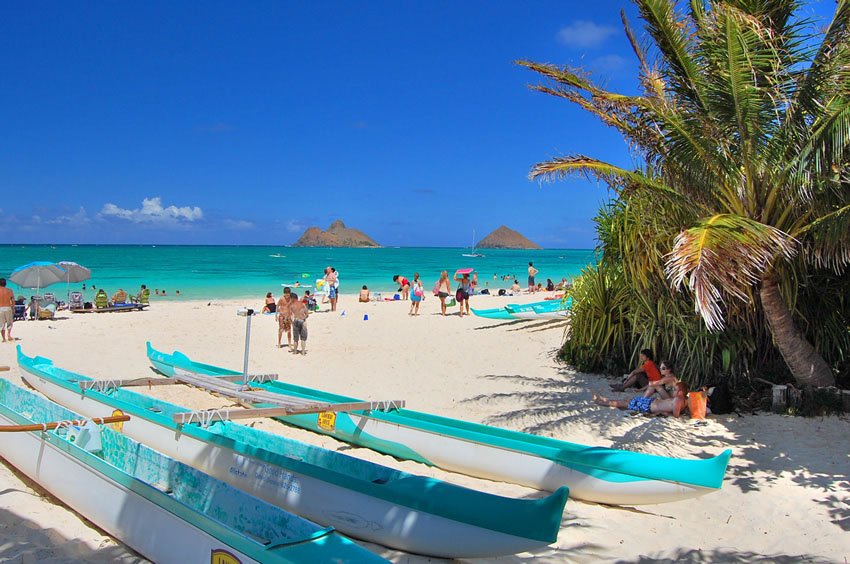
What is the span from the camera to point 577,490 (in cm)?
485

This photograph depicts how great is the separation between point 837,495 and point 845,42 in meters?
4.30

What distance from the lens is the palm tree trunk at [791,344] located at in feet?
22.3

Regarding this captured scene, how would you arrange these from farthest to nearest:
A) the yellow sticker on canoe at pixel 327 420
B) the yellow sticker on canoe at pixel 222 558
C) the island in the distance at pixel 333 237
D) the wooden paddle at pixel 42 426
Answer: the island in the distance at pixel 333 237
the yellow sticker on canoe at pixel 327 420
the wooden paddle at pixel 42 426
the yellow sticker on canoe at pixel 222 558

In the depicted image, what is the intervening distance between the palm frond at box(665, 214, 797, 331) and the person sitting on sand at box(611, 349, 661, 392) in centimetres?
207

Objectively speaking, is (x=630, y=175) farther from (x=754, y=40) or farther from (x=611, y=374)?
(x=611, y=374)

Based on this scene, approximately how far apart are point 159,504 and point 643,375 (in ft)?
21.2

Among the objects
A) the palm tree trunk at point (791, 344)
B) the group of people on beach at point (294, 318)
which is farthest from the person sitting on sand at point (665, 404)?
the group of people on beach at point (294, 318)

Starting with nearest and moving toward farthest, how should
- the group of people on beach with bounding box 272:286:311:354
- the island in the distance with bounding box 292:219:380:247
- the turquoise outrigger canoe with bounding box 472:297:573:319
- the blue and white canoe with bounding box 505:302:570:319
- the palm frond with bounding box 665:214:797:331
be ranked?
1. the palm frond with bounding box 665:214:797:331
2. the group of people on beach with bounding box 272:286:311:354
3. the blue and white canoe with bounding box 505:302:570:319
4. the turquoise outrigger canoe with bounding box 472:297:573:319
5. the island in the distance with bounding box 292:219:380:247

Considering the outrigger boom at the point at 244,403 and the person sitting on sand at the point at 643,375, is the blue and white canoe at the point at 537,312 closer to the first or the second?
the person sitting on sand at the point at 643,375

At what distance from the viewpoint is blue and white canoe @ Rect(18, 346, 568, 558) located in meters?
3.62

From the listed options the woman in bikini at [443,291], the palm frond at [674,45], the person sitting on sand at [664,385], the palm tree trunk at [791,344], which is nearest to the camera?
the palm frond at [674,45]

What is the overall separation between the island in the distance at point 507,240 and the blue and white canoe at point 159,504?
182580 millimetres

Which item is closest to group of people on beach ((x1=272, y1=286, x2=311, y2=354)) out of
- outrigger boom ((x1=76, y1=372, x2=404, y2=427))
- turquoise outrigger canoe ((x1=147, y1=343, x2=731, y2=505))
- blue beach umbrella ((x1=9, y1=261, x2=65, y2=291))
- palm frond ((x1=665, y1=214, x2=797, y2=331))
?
outrigger boom ((x1=76, y1=372, x2=404, y2=427))

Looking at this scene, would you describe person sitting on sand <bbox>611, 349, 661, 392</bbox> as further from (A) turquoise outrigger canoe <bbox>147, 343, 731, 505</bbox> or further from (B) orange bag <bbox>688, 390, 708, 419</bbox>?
(A) turquoise outrigger canoe <bbox>147, 343, 731, 505</bbox>
